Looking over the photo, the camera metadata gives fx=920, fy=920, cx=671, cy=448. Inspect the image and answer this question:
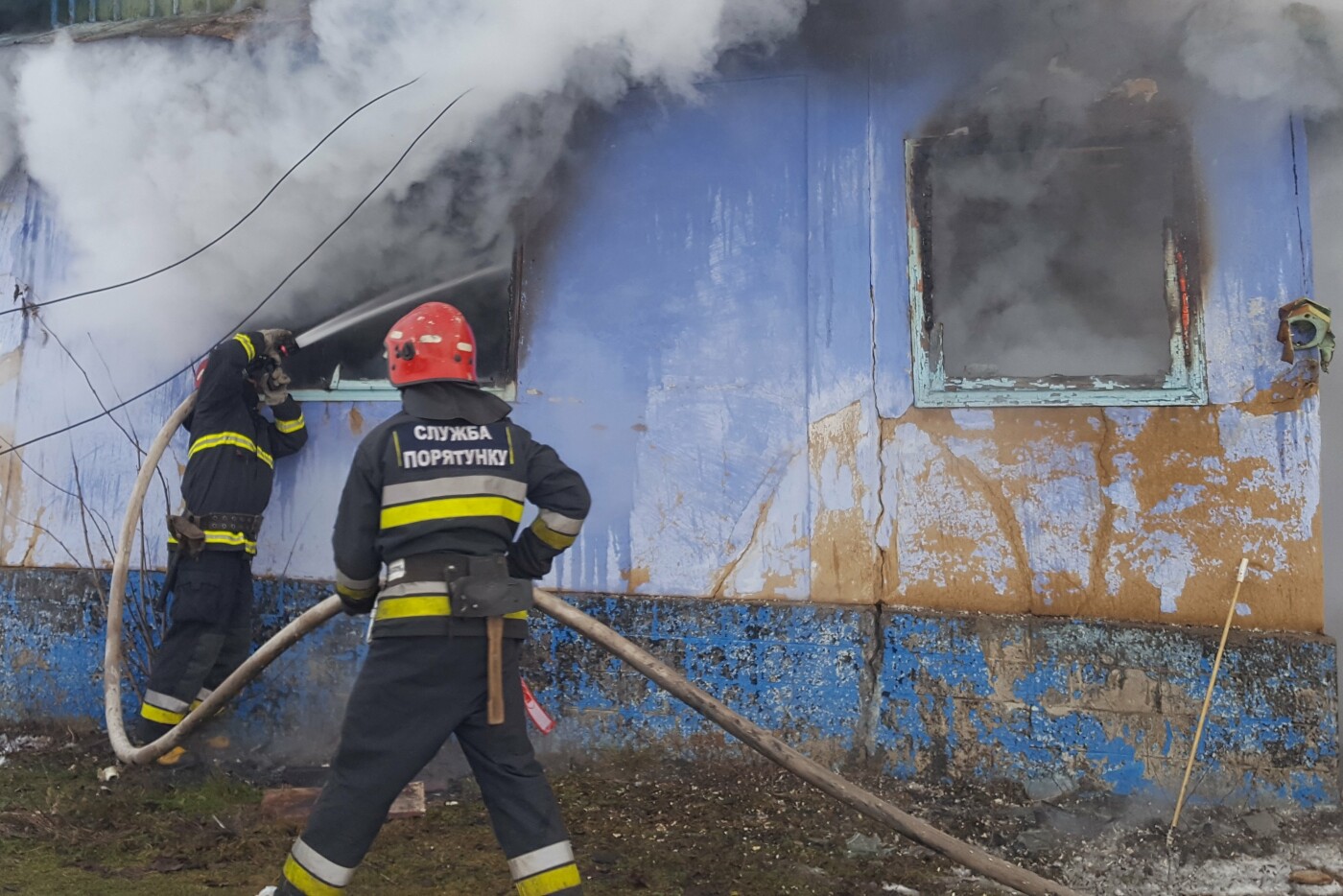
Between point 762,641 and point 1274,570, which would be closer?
point 1274,570

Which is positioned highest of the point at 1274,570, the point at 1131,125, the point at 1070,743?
the point at 1131,125

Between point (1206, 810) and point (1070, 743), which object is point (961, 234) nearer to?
point (1070, 743)

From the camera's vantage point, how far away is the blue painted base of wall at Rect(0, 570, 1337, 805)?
13.2 feet

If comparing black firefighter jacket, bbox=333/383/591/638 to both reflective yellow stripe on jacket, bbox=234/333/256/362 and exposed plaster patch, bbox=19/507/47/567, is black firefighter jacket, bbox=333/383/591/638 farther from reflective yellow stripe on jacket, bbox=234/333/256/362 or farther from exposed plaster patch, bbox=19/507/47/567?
exposed plaster patch, bbox=19/507/47/567

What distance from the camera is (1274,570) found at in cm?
414

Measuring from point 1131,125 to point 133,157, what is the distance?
551 cm

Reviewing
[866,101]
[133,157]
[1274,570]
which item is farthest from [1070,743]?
[133,157]

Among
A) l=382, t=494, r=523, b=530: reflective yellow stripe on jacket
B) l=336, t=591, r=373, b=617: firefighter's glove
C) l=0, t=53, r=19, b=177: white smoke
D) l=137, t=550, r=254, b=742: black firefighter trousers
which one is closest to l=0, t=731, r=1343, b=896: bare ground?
l=137, t=550, r=254, b=742: black firefighter trousers

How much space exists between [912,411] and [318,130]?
3.61 meters

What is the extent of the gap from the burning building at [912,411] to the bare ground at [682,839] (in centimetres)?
19

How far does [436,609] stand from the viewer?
9.46 ft

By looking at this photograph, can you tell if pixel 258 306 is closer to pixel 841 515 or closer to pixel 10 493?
pixel 10 493

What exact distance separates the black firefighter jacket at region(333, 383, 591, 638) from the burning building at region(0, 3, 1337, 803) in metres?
1.87

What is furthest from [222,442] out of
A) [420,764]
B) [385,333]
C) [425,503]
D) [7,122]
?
[7,122]
